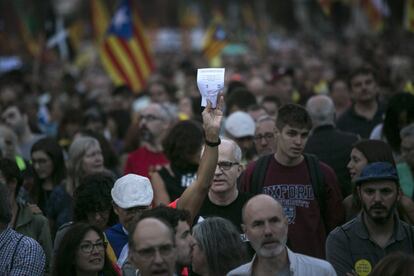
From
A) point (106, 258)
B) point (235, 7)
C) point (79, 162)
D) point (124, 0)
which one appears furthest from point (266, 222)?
point (235, 7)

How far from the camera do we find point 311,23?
66.9 meters

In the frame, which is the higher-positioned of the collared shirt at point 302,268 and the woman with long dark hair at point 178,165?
the woman with long dark hair at point 178,165

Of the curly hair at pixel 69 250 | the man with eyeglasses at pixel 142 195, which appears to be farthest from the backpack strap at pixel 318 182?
the curly hair at pixel 69 250

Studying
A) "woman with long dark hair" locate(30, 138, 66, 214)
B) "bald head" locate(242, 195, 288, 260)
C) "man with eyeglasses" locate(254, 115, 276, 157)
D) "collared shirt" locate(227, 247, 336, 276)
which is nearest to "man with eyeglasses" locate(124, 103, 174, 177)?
"woman with long dark hair" locate(30, 138, 66, 214)

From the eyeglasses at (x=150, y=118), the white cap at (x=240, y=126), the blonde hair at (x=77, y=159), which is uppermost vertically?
the eyeglasses at (x=150, y=118)

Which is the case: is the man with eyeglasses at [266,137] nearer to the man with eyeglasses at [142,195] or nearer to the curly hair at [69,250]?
the man with eyeglasses at [142,195]

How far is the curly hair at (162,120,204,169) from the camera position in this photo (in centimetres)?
1015

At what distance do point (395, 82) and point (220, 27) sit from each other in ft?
35.8

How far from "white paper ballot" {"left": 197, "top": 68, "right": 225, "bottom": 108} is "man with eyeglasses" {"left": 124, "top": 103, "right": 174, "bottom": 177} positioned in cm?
373

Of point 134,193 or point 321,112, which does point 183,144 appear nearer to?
point 321,112

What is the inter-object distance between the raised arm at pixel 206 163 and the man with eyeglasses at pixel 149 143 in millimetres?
3508

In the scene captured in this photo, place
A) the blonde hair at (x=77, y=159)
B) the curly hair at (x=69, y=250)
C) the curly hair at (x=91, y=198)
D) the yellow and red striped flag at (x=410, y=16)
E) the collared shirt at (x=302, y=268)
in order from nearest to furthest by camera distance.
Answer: the collared shirt at (x=302, y=268)
the curly hair at (x=69, y=250)
the curly hair at (x=91, y=198)
the blonde hair at (x=77, y=159)
the yellow and red striped flag at (x=410, y=16)

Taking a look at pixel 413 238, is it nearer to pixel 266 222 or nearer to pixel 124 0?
pixel 266 222

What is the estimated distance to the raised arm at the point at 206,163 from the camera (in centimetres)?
772
